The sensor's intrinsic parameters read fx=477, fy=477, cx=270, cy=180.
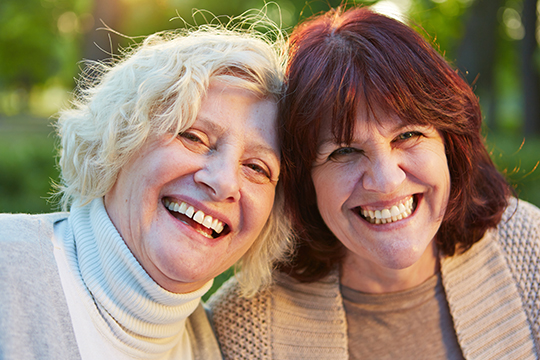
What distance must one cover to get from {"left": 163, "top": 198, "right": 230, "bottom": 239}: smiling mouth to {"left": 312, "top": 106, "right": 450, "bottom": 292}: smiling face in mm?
556

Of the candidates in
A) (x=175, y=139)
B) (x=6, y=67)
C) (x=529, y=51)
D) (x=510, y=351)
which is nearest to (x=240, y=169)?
(x=175, y=139)

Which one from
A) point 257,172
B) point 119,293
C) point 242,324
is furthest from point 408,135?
point 119,293

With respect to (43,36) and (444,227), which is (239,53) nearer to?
(444,227)

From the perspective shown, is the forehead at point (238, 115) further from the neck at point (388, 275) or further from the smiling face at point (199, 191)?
the neck at point (388, 275)

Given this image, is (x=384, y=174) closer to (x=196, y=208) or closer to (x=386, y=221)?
(x=386, y=221)

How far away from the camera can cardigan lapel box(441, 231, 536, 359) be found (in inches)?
96.0

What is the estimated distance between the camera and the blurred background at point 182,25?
18.9 ft

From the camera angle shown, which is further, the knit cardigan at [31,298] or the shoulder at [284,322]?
the shoulder at [284,322]

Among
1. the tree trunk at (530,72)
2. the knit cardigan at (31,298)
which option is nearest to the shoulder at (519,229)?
the knit cardigan at (31,298)

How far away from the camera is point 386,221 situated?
7.50 ft

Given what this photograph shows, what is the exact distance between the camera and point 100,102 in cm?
225

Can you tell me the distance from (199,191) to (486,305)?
165cm

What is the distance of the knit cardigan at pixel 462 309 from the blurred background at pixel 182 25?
64 centimetres

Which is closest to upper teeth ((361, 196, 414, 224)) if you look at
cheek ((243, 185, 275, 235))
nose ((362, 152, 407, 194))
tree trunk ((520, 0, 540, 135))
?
nose ((362, 152, 407, 194))
